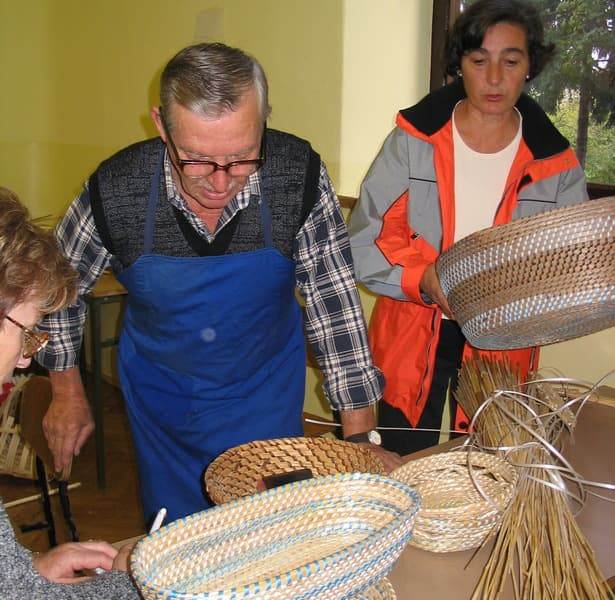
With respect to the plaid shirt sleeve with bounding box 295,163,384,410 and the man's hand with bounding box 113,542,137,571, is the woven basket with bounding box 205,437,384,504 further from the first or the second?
the plaid shirt sleeve with bounding box 295,163,384,410

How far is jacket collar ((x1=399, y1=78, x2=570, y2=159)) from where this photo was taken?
1.76m

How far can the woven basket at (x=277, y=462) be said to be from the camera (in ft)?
3.76

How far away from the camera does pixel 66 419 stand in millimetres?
1565

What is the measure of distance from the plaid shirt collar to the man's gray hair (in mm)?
166

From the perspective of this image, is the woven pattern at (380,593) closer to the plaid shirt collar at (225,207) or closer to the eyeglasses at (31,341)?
the eyeglasses at (31,341)

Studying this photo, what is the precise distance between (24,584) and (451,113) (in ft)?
4.51

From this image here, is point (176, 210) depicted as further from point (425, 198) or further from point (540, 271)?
point (540, 271)

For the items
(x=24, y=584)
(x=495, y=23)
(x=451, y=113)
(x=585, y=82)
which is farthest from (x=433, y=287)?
(x=585, y=82)

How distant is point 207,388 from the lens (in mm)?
1530

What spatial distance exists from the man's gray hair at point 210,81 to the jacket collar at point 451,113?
1.81 feet

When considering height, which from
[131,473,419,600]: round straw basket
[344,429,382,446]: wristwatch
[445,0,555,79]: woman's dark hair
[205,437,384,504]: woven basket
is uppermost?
[445,0,555,79]: woman's dark hair

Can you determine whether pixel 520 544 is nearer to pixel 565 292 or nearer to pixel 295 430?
pixel 565 292

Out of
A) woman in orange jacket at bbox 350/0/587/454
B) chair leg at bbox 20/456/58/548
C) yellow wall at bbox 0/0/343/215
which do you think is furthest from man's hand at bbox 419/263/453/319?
yellow wall at bbox 0/0/343/215

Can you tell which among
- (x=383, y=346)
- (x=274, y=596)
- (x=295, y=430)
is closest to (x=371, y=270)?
(x=383, y=346)
